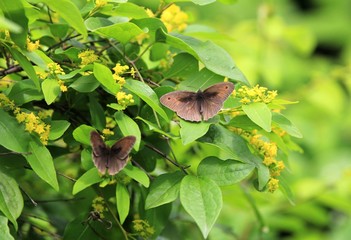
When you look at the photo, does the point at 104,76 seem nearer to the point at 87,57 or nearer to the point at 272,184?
the point at 87,57

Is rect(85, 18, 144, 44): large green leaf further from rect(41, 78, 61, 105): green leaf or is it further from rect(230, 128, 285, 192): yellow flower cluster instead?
rect(230, 128, 285, 192): yellow flower cluster

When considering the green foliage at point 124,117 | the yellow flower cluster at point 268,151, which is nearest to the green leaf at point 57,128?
the green foliage at point 124,117

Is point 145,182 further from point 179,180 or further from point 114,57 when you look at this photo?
point 114,57

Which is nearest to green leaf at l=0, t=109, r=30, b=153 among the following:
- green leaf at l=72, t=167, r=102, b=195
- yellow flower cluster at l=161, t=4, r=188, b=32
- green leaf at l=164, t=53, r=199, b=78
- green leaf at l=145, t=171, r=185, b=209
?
green leaf at l=72, t=167, r=102, b=195

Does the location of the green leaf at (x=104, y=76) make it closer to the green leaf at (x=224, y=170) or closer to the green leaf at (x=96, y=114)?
the green leaf at (x=96, y=114)

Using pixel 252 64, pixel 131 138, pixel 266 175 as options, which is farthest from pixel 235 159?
pixel 252 64

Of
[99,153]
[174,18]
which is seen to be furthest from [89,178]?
[174,18]

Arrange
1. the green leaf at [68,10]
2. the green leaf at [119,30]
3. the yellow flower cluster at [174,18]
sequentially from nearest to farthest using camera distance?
the green leaf at [68,10]
the green leaf at [119,30]
the yellow flower cluster at [174,18]
